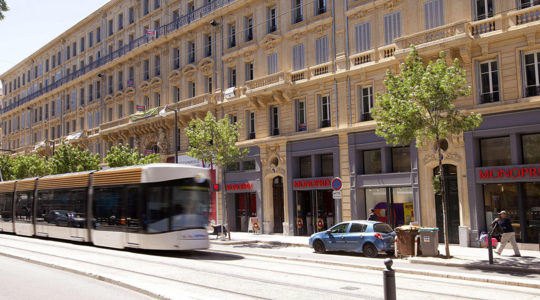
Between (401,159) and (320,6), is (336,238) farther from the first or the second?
(320,6)

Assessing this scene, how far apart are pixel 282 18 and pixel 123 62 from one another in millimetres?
20384

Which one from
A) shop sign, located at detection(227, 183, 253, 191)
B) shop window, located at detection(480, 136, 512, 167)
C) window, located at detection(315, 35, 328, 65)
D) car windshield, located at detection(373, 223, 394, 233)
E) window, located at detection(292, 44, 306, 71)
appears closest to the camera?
car windshield, located at detection(373, 223, 394, 233)

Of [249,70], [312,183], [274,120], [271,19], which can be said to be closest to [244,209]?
[274,120]

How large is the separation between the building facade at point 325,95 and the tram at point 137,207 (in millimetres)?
7452

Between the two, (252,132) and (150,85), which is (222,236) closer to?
(252,132)

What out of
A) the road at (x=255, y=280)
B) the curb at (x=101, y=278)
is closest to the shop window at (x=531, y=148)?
the road at (x=255, y=280)

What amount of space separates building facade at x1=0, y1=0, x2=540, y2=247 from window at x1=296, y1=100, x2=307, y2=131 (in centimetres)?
12

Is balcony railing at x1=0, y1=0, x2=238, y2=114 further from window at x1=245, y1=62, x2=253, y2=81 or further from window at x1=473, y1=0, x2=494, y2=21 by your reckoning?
window at x1=473, y1=0, x2=494, y2=21

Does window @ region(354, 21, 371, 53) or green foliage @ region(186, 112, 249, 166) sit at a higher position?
window @ region(354, 21, 371, 53)

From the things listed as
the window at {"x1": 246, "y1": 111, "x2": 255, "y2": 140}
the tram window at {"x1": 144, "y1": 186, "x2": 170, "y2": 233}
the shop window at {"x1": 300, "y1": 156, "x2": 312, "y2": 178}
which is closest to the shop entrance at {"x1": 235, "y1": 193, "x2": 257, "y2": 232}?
the window at {"x1": 246, "y1": 111, "x2": 255, "y2": 140}

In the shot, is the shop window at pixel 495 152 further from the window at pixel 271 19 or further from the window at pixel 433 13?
the window at pixel 271 19

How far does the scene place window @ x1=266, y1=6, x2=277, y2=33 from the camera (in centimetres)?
2885

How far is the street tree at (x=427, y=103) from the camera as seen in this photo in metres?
15.7

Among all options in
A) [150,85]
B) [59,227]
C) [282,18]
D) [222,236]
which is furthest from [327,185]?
[150,85]
